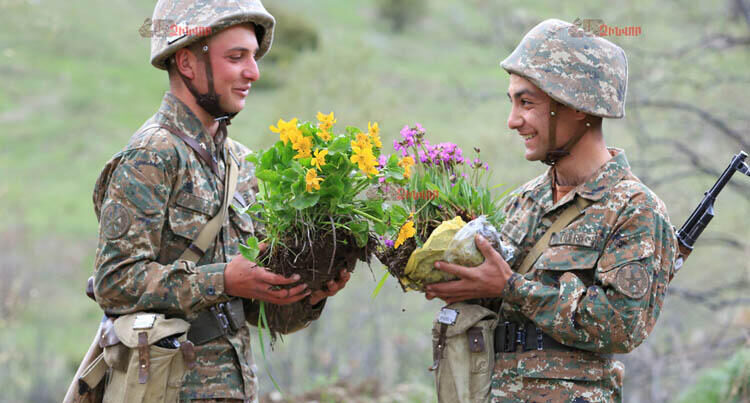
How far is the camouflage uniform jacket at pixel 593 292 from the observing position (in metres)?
2.86

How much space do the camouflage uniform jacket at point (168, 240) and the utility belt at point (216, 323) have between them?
31 millimetres

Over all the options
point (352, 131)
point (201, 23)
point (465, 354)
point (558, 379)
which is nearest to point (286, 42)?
point (201, 23)

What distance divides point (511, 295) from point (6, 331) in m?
13.5

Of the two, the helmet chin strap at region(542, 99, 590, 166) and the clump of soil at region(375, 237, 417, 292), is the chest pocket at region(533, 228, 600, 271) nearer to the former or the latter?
the helmet chin strap at region(542, 99, 590, 166)

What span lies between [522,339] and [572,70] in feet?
3.96

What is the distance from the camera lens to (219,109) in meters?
3.40

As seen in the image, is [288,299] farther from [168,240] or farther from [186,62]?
[186,62]

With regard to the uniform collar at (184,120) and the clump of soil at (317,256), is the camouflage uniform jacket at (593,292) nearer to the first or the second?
the clump of soil at (317,256)

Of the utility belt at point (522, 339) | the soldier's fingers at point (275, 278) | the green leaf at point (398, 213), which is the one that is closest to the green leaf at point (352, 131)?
the green leaf at point (398, 213)

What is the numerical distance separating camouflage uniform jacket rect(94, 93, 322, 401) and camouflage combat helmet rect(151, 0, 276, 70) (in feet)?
0.78

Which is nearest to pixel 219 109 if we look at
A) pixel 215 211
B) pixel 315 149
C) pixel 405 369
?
pixel 215 211

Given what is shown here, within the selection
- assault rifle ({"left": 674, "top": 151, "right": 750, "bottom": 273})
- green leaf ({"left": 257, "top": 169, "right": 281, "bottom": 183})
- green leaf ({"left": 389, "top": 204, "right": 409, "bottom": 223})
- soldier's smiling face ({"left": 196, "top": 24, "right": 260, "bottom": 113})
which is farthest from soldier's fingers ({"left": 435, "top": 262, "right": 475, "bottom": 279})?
soldier's smiling face ({"left": 196, "top": 24, "right": 260, "bottom": 113})

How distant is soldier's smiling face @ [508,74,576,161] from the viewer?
3189 mm

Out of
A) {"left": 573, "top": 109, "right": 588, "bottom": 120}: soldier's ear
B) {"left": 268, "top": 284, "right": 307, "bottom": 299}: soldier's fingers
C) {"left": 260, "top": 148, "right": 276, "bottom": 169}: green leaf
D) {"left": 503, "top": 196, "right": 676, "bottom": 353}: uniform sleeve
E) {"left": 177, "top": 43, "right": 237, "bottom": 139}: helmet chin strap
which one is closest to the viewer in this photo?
{"left": 503, "top": 196, "right": 676, "bottom": 353}: uniform sleeve
